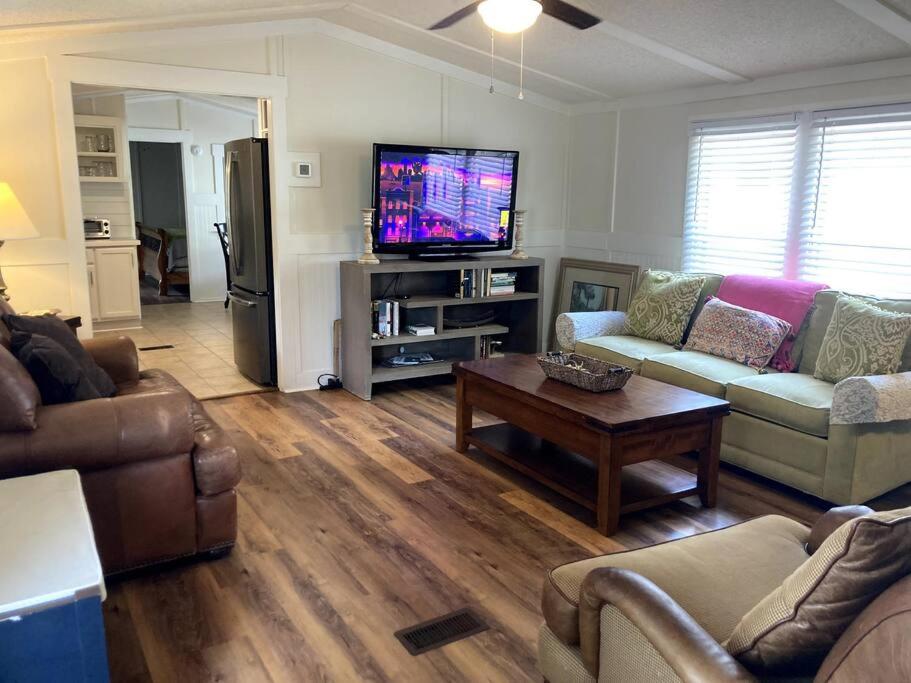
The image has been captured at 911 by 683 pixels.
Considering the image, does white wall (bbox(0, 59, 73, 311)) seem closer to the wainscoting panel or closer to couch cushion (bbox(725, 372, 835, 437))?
the wainscoting panel

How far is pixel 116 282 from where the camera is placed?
7.40m

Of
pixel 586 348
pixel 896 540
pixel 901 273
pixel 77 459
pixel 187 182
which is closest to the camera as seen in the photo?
pixel 896 540

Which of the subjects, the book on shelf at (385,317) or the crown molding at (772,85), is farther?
the book on shelf at (385,317)

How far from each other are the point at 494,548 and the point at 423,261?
2731 millimetres

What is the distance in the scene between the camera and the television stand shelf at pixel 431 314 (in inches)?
199

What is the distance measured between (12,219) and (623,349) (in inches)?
139

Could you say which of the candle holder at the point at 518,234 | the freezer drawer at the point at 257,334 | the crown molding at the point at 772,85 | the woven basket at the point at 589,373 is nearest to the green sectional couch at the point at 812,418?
the woven basket at the point at 589,373

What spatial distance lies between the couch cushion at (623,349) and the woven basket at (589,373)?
742 millimetres

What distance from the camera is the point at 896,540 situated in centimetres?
129

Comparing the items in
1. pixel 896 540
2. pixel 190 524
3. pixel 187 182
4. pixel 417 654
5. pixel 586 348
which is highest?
pixel 187 182

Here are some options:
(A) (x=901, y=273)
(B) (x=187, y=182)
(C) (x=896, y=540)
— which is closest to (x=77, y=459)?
(C) (x=896, y=540)

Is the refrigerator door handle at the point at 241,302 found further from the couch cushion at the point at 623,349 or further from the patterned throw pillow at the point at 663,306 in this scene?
the patterned throw pillow at the point at 663,306

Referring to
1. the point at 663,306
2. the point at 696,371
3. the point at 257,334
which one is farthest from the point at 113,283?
the point at 696,371

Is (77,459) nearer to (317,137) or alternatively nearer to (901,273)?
(317,137)
